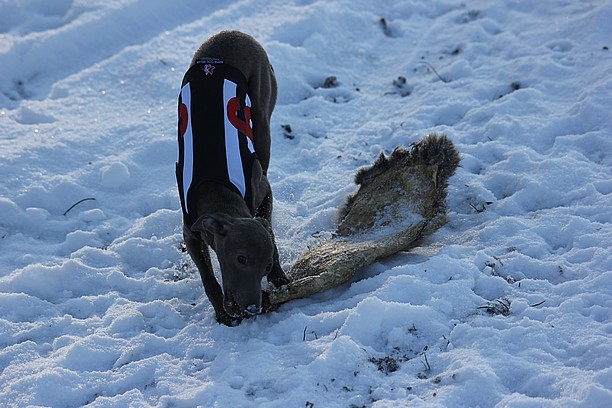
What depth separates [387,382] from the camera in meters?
4.12

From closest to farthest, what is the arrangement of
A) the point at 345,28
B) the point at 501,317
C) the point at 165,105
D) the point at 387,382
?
the point at 387,382
the point at 501,317
the point at 165,105
the point at 345,28

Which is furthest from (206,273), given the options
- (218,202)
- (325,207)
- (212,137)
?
(325,207)

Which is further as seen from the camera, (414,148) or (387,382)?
(414,148)

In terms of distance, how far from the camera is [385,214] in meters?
5.84

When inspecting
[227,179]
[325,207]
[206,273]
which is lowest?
[206,273]

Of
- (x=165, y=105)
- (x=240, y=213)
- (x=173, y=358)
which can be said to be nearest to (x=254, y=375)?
(x=173, y=358)

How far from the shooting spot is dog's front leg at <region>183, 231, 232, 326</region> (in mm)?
5074

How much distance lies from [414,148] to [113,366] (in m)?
3.01

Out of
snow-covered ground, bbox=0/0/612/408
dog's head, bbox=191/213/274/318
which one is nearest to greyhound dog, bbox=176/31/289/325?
dog's head, bbox=191/213/274/318

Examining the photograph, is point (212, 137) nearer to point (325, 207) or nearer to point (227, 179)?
point (227, 179)

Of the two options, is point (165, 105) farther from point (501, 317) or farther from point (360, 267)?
point (501, 317)

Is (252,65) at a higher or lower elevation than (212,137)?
higher

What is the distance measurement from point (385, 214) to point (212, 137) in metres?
1.57

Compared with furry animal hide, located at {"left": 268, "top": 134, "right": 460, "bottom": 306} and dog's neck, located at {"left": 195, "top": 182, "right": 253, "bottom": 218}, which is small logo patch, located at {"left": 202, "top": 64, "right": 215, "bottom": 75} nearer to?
dog's neck, located at {"left": 195, "top": 182, "right": 253, "bottom": 218}
